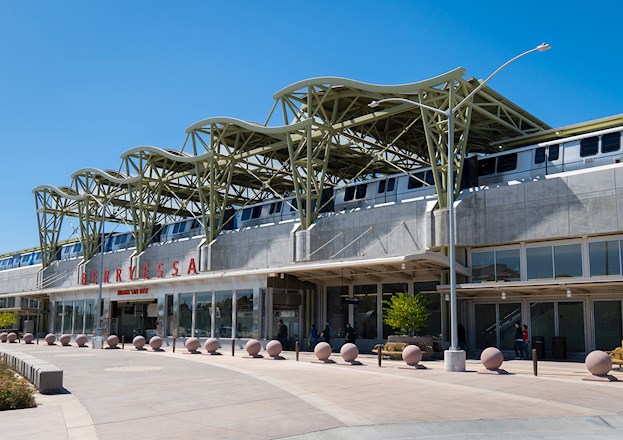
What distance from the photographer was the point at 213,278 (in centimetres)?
4059

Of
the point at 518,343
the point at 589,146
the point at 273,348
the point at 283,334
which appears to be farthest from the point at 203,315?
the point at 589,146

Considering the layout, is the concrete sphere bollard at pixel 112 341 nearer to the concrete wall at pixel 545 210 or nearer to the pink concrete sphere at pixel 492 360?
the concrete wall at pixel 545 210

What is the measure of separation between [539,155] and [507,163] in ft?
6.02

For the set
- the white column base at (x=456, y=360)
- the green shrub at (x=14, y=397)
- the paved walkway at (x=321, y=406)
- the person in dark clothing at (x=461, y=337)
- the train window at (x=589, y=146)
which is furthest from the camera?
the person in dark clothing at (x=461, y=337)

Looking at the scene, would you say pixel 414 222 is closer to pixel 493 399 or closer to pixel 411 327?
pixel 411 327

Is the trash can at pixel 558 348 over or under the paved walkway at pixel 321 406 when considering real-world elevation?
over

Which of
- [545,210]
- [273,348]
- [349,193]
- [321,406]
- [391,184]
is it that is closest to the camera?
[321,406]

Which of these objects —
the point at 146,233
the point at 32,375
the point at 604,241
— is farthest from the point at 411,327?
the point at 146,233

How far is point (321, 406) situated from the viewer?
14484 millimetres

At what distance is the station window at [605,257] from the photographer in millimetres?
27750

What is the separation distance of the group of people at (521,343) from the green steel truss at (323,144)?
7.83 metres

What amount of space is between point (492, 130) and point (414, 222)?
10425 mm

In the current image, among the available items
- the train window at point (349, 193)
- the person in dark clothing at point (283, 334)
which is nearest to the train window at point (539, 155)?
the train window at point (349, 193)

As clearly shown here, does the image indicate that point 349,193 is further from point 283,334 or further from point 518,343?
point 518,343
